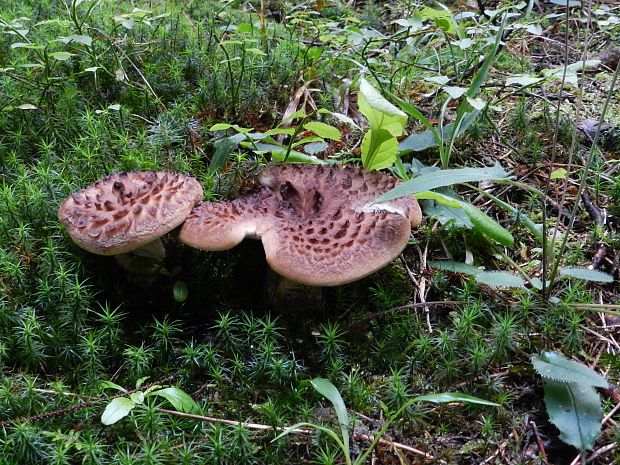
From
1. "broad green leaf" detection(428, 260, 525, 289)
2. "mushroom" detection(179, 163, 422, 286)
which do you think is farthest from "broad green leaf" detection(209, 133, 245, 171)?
"broad green leaf" detection(428, 260, 525, 289)

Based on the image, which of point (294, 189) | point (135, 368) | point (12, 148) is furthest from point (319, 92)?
point (135, 368)

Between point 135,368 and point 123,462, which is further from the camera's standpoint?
point 135,368

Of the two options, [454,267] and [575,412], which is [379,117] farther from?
[575,412]

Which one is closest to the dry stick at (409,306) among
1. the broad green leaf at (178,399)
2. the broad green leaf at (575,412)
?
the broad green leaf at (575,412)

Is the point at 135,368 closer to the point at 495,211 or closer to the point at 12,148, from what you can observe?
the point at 12,148

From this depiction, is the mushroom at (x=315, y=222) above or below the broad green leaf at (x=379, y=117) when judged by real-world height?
below

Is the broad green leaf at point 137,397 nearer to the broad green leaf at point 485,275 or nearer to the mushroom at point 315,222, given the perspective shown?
the mushroom at point 315,222

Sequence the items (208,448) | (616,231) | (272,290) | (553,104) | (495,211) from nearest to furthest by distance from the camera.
Result: 1. (208,448)
2. (272,290)
3. (616,231)
4. (495,211)
5. (553,104)
